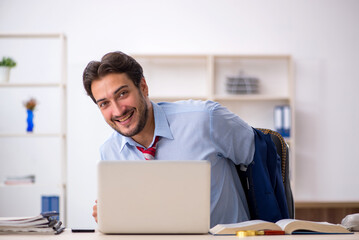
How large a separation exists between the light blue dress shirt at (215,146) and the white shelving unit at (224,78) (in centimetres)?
263

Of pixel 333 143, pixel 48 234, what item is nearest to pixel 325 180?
pixel 333 143

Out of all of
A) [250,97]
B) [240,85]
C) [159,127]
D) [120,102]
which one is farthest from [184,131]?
[240,85]

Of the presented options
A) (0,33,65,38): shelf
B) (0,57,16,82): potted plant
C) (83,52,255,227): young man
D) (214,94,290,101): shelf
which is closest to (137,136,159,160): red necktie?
(83,52,255,227): young man

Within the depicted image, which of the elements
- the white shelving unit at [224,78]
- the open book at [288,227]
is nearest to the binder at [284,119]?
the white shelving unit at [224,78]

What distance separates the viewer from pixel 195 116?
2.13 metres

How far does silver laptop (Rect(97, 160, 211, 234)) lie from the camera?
55.5 inches

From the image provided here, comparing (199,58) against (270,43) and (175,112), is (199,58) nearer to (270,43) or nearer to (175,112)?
(270,43)

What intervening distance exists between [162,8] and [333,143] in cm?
212

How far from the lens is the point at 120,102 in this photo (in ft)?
6.90

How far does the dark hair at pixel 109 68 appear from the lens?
2.09m

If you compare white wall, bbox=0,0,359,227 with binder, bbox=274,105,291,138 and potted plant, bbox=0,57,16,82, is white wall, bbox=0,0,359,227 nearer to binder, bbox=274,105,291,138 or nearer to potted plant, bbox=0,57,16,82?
binder, bbox=274,105,291,138

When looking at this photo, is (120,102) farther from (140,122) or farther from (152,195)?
(152,195)

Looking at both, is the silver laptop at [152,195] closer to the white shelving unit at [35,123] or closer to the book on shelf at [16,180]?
the book on shelf at [16,180]

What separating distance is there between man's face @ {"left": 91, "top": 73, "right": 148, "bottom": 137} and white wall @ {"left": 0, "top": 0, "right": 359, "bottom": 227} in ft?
9.05
